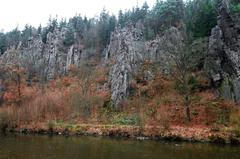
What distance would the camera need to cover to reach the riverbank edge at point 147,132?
4409cm

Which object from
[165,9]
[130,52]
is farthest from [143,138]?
[165,9]

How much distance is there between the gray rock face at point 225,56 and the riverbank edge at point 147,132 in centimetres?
1398

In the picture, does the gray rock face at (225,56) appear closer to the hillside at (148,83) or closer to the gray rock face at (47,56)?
the hillside at (148,83)

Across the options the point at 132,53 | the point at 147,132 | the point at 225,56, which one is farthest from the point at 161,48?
Answer: the point at 147,132

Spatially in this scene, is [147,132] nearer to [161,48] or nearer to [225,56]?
[225,56]

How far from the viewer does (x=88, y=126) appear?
5769cm

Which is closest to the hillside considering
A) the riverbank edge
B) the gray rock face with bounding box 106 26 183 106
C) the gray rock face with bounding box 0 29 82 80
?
the riverbank edge

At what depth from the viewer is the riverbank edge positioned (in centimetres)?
4409

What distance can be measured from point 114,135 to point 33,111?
68.5 ft

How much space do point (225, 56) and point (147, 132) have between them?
24371mm

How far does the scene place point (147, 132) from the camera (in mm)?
50438

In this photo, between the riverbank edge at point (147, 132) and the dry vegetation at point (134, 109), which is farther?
the dry vegetation at point (134, 109)

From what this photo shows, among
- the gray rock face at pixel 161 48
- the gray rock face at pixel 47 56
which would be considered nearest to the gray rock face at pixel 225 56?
the gray rock face at pixel 161 48

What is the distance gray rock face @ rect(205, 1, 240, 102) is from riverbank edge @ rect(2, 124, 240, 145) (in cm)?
1398
